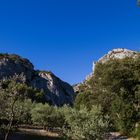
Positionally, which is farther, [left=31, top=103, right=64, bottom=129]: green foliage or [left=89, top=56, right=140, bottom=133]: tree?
[left=31, top=103, right=64, bottom=129]: green foliage

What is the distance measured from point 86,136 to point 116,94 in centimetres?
5361

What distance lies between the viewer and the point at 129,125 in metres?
70.0

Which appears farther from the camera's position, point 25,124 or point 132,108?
point 25,124

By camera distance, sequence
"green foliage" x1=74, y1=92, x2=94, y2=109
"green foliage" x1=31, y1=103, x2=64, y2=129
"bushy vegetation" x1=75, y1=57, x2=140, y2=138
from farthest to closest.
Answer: "green foliage" x1=74, y1=92, x2=94, y2=109 < "green foliage" x1=31, y1=103, x2=64, y2=129 < "bushy vegetation" x1=75, y1=57, x2=140, y2=138

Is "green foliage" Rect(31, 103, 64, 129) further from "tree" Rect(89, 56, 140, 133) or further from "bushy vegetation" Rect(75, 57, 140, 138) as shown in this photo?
"tree" Rect(89, 56, 140, 133)

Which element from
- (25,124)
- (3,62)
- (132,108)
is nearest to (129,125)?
(132,108)

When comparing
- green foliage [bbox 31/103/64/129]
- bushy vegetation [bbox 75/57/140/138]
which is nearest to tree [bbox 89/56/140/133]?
bushy vegetation [bbox 75/57/140/138]

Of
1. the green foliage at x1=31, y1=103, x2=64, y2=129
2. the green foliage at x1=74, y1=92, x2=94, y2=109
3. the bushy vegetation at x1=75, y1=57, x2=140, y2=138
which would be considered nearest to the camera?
the bushy vegetation at x1=75, y1=57, x2=140, y2=138

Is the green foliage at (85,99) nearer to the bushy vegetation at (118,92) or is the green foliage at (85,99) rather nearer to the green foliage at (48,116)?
the bushy vegetation at (118,92)

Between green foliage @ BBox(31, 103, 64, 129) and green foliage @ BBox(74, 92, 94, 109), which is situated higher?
green foliage @ BBox(74, 92, 94, 109)

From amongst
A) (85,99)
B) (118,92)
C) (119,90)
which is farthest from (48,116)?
(119,90)

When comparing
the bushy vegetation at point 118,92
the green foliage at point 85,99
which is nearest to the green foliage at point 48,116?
the green foliage at point 85,99

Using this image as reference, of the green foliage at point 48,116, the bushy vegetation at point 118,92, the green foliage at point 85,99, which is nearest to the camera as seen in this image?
the bushy vegetation at point 118,92

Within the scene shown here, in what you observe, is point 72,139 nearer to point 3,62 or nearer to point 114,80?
point 114,80
